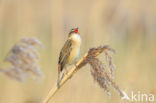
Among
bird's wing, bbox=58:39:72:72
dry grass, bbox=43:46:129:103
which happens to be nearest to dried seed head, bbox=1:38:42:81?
bird's wing, bbox=58:39:72:72

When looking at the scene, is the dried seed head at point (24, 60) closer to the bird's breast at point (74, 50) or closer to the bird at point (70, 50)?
the bird at point (70, 50)

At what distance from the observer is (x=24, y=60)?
220 cm

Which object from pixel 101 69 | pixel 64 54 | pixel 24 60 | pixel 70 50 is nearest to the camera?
pixel 101 69

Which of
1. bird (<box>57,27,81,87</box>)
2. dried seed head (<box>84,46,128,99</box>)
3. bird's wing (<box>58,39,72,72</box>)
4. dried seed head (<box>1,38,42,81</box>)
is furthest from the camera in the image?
bird (<box>57,27,81,87</box>)

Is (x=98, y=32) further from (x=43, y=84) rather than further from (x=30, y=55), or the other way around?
(x=30, y=55)

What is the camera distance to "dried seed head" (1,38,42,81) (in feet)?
7.06

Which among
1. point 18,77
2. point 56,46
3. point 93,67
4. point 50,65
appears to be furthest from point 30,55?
point 50,65

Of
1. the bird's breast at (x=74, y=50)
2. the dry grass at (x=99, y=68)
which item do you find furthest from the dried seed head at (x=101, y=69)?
the bird's breast at (x=74, y=50)

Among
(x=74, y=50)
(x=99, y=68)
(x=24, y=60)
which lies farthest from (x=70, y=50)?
(x=99, y=68)

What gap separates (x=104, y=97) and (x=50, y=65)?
80 cm

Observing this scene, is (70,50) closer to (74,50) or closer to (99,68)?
(74,50)

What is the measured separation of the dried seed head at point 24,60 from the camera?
2150mm

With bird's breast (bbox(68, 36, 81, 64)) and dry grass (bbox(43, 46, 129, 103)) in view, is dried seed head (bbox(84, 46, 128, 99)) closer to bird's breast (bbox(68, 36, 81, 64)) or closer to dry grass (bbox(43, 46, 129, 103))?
dry grass (bbox(43, 46, 129, 103))

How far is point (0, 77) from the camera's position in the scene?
3.16m
